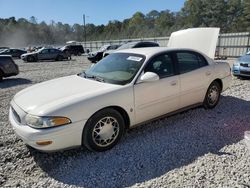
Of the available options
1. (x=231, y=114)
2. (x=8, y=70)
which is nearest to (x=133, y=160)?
(x=231, y=114)

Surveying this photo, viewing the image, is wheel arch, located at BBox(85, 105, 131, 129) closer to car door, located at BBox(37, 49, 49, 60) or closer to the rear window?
the rear window

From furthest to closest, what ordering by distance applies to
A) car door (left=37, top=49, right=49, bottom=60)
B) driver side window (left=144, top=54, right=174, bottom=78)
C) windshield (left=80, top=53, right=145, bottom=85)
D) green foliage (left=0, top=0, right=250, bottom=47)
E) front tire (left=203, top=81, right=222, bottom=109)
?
1. green foliage (left=0, top=0, right=250, bottom=47)
2. car door (left=37, top=49, right=49, bottom=60)
3. front tire (left=203, top=81, right=222, bottom=109)
4. driver side window (left=144, top=54, right=174, bottom=78)
5. windshield (left=80, top=53, right=145, bottom=85)

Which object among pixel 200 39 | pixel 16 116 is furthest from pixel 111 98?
pixel 200 39

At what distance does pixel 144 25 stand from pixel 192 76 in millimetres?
68377

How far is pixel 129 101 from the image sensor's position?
3.58 m

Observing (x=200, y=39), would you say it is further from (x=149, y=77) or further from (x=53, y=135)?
(x=53, y=135)

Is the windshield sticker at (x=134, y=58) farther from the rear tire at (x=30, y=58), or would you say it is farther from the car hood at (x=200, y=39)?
the rear tire at (x=30, y=58)

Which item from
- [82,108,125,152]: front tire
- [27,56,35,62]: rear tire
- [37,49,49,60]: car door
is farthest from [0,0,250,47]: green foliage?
[82,108,125,152]: front tire

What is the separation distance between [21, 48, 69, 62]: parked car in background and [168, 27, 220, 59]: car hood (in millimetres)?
17772

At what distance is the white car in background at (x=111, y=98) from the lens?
9.88 feet

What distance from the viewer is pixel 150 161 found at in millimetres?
3203

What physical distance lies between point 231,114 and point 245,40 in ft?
52.5

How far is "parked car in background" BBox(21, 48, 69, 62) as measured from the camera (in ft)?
71.9

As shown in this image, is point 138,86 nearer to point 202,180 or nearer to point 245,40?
point 202,180
